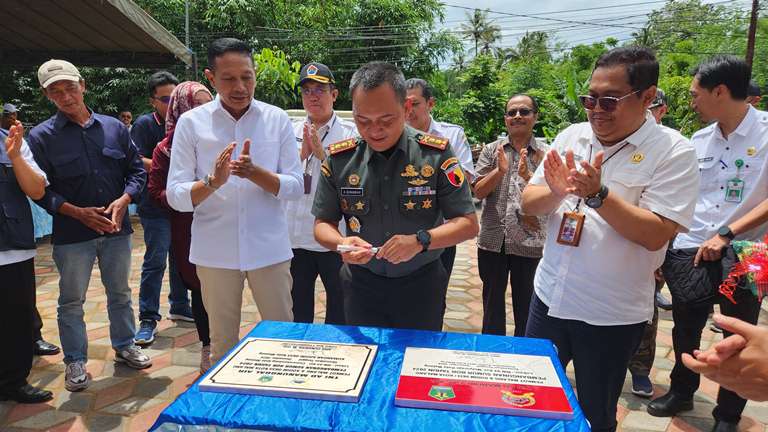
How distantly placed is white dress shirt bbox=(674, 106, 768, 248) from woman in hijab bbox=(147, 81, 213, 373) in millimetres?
3083

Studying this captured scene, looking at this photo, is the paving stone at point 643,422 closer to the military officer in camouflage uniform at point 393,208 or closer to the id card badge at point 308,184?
the military officer in camouflage uniform at point 393,208

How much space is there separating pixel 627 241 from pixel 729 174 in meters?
1.46

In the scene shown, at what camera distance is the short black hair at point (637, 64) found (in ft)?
5.97

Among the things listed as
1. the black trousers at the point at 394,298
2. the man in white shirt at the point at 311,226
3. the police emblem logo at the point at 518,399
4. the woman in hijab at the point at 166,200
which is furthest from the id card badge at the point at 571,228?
the woman in hijab at the point at 166,200

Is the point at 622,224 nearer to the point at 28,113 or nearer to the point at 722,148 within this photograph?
the point at 722,148

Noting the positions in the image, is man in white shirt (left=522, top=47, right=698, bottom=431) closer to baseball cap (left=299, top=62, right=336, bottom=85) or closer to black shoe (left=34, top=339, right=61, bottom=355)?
baseball cap (left=299, top=62, right=336, bottom=85)

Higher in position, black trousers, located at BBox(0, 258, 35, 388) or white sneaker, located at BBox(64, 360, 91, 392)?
black trousers, located at BBox(0, 258, 35, 388)

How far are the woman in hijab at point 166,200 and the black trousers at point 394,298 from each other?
1341 mm

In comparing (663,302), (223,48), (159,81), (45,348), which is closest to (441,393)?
(223,48)

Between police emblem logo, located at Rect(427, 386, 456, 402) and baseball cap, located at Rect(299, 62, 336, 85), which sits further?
baseball cap, located at Rect(299, 62, 336, 85)

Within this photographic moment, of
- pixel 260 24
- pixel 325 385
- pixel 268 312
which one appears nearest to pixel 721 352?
pixel 325 385

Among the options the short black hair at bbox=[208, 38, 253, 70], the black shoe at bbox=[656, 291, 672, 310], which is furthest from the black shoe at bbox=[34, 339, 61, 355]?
A: the black shoe at bbox=[656, 291, 672, 310]

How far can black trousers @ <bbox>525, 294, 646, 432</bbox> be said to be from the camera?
1969 mm

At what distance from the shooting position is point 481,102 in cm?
1313
